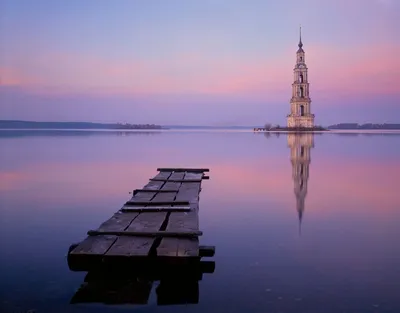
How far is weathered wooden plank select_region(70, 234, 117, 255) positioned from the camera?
7633 mm

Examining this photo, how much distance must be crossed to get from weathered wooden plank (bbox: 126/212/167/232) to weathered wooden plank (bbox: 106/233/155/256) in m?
0.58

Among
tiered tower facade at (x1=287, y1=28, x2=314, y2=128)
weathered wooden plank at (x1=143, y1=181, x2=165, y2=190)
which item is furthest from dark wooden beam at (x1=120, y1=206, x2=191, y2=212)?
tiered tower facade at (x1=287, y1=28, x2=314, y2=128)

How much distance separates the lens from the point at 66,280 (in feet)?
25.0

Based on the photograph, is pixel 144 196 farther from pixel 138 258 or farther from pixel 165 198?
pixel 138 258

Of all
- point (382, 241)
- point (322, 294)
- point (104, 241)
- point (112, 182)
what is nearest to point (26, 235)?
point (104, 241)

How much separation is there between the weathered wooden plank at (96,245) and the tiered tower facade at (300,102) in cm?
14911

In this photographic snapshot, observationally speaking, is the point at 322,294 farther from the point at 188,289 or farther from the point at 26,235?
the point at 26,235

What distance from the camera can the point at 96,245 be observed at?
26.5 ft

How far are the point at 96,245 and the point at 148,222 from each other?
7.08 feet

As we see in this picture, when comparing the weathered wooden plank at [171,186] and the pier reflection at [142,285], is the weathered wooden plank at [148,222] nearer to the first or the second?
the pier reflection at [142,285]

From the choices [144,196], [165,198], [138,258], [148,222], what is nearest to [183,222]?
[148,222]

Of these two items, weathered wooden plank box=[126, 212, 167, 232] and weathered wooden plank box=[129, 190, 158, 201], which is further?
weathered wooden plank box=[129, 190, 158, 201]

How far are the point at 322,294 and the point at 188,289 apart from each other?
7.02 ft

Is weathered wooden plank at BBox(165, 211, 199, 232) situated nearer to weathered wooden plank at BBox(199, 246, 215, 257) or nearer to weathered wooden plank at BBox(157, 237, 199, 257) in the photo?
weathered wooden plank at BBox(199, 246, 215, 257)
